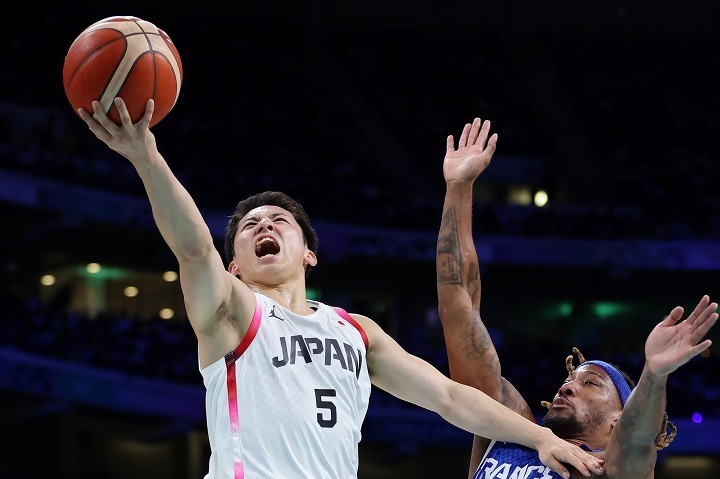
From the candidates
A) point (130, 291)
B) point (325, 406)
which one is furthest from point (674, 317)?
point (130, 291)

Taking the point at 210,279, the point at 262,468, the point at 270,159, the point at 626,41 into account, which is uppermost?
the point at 626,41

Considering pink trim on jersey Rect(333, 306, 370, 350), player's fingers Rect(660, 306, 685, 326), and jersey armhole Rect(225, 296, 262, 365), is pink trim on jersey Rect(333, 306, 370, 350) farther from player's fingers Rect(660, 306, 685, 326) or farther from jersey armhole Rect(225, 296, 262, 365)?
player's fingers Rect(660, 306, 685, 326)

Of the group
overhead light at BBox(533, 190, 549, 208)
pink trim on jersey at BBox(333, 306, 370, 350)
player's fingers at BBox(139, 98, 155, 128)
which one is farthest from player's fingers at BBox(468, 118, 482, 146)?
overhead light at BBox(533, 190, 549, 208)

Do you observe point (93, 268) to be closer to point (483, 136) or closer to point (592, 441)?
point (483, 136)

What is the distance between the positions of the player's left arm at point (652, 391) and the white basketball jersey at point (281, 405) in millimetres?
1162

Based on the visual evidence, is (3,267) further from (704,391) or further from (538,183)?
(704,391)

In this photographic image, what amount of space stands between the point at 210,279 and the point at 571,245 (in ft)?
52.8

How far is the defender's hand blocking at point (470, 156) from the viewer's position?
222 inches

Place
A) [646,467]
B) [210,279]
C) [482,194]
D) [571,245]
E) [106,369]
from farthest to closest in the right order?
[482,194] < [571,245] < [106,369] < [646,467] < [210,279]

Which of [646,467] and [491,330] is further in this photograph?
[491,330]

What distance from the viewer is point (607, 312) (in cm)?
2266

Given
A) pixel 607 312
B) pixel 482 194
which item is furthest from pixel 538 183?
pixel 607 312

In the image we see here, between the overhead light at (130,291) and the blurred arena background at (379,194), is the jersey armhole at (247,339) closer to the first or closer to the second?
the blurred arena background at (379,194)

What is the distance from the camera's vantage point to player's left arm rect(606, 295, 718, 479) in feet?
13.6
